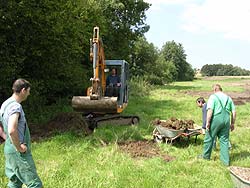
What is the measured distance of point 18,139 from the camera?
189 inches

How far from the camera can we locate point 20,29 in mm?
14461

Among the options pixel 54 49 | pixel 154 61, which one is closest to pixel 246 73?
pixel 154 61

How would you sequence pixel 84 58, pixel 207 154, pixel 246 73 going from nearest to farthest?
pixel 207 154 < pixel 84 58 < pixel 246 73

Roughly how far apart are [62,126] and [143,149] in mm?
3384

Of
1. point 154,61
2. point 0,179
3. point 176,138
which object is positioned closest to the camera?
point 0,179

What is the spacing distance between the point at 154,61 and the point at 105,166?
Answer: 4687 cm

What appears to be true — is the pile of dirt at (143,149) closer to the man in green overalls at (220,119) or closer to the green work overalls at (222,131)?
the green work overalls at (222,131)

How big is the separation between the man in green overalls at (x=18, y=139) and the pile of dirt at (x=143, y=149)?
4493mm

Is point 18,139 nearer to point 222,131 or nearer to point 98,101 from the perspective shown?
point 222,131

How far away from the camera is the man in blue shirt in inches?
568

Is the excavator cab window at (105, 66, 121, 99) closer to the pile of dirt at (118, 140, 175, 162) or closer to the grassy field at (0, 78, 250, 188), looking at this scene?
the grassy field at (0, 78, 250, 188)

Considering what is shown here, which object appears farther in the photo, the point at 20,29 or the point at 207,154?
the point at 20,29

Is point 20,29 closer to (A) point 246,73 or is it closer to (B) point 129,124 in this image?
(B) point 129,124

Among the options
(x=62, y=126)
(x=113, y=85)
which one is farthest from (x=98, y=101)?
(x=113, y=85)
